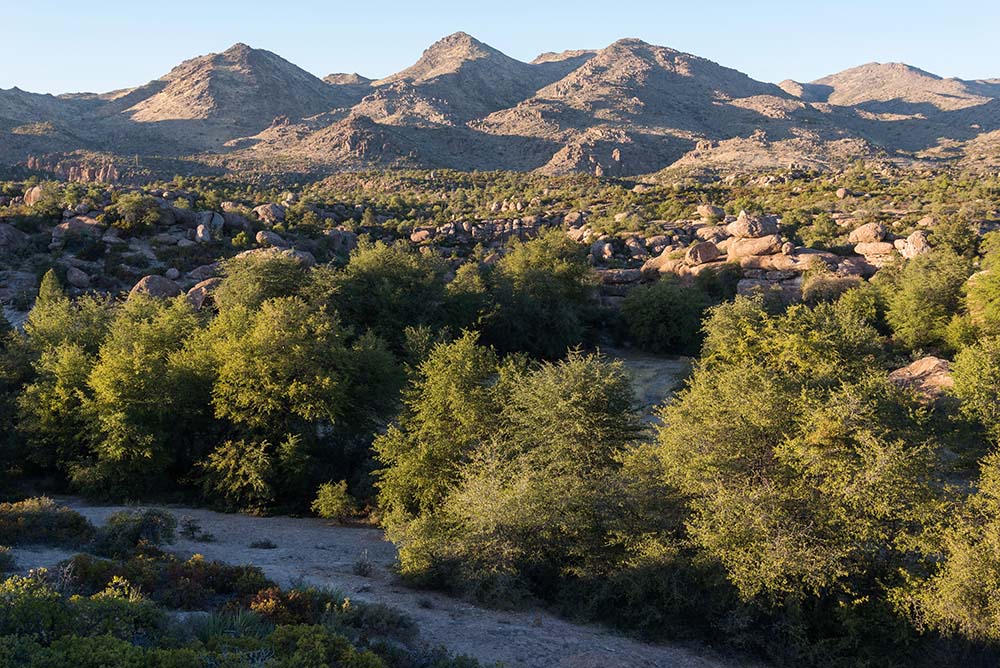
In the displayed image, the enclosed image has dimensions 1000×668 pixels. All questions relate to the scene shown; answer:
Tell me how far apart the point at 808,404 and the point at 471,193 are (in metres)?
65.1

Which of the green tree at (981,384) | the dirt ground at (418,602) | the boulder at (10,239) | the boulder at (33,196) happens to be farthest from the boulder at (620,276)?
the boulder at (33,196)

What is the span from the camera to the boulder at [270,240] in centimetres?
4072

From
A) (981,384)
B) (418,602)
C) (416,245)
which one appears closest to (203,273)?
(416,245)

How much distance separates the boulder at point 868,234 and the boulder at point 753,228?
502 centimetres

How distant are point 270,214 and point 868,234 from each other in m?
41.4

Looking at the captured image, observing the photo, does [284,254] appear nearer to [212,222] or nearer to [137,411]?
[137,411]

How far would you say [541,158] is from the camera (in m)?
116

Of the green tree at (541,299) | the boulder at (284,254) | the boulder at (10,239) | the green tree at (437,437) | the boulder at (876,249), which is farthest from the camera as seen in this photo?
the boulder at (876,249)

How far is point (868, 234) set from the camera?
150ft

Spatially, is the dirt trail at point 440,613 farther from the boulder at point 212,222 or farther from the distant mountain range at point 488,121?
the distant mountain range at point 488,121

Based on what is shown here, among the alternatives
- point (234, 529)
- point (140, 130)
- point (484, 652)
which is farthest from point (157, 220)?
point (140, 130)

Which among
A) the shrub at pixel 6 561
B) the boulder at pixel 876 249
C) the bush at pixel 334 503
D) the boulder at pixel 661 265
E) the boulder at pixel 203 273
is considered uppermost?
the boulder at pixel 876 249

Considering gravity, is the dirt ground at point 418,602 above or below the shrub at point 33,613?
below

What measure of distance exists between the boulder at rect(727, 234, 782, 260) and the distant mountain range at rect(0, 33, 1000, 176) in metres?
60.0
